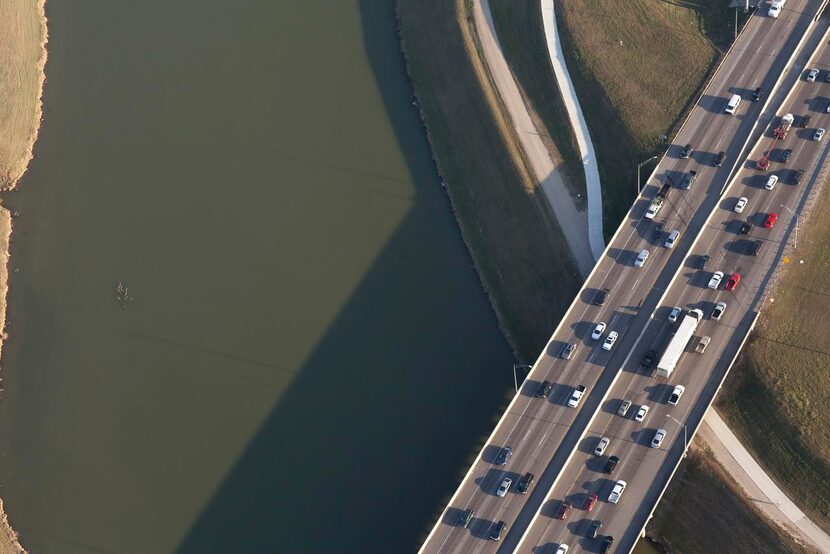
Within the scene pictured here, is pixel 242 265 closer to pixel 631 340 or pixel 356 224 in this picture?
pixel 356 224

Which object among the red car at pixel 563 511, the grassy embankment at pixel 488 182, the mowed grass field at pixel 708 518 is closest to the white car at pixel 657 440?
the mowed grass field at pixel 708 518

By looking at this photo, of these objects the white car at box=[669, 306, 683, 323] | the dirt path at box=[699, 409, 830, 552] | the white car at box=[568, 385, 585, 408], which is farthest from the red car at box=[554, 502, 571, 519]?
the white car at box=[669, 306, 683, 323]

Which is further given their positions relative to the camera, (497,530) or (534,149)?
(534,149)

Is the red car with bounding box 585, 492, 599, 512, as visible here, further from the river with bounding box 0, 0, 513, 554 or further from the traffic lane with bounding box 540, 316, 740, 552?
the river with bounding box 0, 0, 513, 554

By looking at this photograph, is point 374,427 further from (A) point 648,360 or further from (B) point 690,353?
(B) point 690,353

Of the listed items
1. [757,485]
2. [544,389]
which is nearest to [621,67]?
[544,389]

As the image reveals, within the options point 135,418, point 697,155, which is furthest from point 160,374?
point 697,155

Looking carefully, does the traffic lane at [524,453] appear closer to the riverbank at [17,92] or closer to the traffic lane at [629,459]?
the traffic lane at [629,459]
